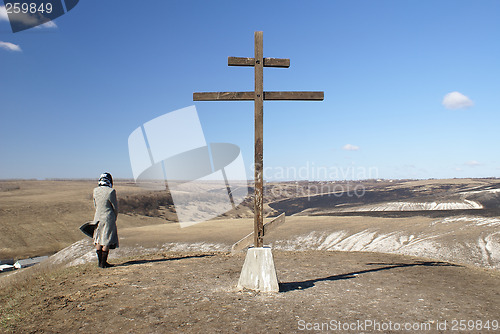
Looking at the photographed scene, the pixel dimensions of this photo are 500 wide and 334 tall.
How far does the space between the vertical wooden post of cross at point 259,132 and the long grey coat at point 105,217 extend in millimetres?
4070

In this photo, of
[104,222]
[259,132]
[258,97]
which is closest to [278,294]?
[259,132]

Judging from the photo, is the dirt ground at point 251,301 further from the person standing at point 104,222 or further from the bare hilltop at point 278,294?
the person standing at point 104,222

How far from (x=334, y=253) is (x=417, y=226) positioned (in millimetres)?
8922

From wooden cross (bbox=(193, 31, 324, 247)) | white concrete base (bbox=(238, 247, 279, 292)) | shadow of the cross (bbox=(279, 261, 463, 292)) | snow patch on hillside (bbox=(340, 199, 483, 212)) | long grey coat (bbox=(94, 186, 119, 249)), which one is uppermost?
wooden cross (bbox=(193, 31, 324, 247))

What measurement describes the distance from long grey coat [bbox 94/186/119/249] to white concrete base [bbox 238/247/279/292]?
3.94 meters

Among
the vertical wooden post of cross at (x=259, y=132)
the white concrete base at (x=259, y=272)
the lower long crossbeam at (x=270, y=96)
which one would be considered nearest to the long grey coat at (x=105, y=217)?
the lower long crossbeam at (x=270, y=96)

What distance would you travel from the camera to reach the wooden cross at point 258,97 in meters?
6.18

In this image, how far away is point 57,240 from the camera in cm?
2920

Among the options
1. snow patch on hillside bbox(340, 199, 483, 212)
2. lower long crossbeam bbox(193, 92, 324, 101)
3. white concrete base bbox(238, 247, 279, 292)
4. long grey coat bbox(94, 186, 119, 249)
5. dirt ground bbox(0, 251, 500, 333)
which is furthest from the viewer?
snow patch on hillside bbox(340, 199, 483, 212)

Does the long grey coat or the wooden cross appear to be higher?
the wooden cross

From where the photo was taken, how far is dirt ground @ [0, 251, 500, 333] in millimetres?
4348

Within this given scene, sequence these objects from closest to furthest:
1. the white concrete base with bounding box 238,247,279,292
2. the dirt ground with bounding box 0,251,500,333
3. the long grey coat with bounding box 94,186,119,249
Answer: the dirt ground with bounding box 0,251,500,333
the white concrete base with bounding box 238,247,279,292
the long grey coat with bounding box 94,186,119,249

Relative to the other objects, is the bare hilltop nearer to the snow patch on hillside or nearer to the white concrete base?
the white concrete base

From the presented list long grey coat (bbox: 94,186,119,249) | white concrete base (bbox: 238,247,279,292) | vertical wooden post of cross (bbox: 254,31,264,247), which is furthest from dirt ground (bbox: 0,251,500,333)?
vertical wooden post of cross (bbox: 254,31,264,247)
